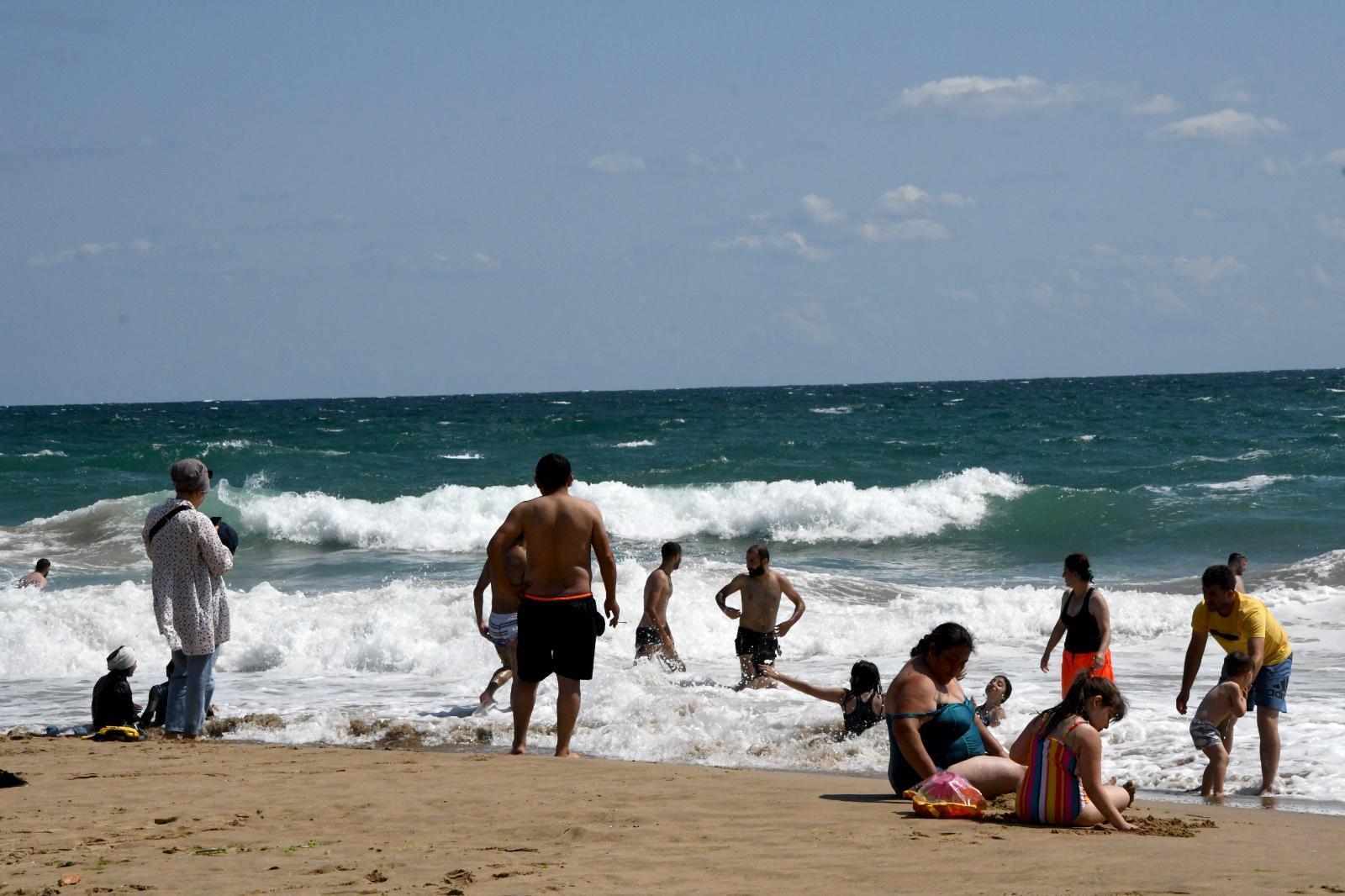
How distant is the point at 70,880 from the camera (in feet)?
14.6

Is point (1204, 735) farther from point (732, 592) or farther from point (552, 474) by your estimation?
point (732, 592)

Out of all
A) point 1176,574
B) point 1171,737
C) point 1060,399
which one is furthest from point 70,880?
point 1060,399

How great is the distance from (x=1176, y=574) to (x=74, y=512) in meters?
18.8

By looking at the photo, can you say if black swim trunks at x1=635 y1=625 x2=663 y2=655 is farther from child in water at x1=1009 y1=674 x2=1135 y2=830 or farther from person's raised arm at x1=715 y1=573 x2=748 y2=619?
child in water at x1=1009 y1=674 x2=1135 y2=830

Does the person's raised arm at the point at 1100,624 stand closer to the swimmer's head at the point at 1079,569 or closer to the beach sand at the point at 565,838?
the swimmer's head at the point at 1079,569

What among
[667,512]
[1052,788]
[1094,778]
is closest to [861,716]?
[1052,788]

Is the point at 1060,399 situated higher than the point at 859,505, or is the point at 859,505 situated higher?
the point at 1060,399

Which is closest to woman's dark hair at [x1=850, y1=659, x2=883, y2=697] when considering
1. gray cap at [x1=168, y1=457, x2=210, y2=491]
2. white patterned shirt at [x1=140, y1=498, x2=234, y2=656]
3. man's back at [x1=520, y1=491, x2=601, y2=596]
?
man's back at [x1=520, y1=491, x2=601, y2=596]

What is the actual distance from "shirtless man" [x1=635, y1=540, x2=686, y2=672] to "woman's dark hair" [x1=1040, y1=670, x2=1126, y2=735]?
4.77m

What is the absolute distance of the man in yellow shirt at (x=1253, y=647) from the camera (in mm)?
7090

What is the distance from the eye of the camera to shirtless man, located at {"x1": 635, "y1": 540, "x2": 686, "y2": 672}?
1026 centimetres

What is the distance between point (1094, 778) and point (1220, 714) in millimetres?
1886

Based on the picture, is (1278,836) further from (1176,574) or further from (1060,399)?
(1060,399)

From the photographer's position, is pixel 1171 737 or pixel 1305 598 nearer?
pixel 1171 737
